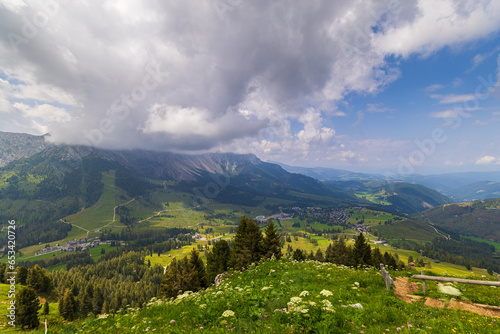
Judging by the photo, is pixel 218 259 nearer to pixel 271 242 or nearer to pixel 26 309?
pixel 271 242

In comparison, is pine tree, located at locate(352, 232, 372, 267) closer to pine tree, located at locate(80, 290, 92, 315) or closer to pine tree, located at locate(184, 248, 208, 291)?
pine tree, located at locate(184, 248, 208, 291)

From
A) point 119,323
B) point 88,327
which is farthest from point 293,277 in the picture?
point 88,327

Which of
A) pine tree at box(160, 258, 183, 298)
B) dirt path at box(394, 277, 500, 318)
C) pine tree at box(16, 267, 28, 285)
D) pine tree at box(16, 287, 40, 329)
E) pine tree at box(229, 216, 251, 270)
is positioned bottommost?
pine tree at box(16, 267, 28, 285)

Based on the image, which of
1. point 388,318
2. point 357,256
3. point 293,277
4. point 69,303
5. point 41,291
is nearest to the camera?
point 388,318

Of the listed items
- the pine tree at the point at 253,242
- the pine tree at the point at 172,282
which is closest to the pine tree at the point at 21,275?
the pine tree at the point at 172,282

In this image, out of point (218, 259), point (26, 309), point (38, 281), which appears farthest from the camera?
point (38, 281)

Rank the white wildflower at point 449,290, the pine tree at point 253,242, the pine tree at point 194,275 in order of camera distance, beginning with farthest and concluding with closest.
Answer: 1. the pine tree at point 194,275
2. the pine tree at point 253,242
3. the white wildflower at point 449,290

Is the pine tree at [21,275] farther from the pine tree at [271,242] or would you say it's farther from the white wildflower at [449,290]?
the white wildflower at [449,290]

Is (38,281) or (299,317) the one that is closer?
(299,317)

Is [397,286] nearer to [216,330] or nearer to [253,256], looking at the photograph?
[216,330]

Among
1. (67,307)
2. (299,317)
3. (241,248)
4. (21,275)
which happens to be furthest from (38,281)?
(299,317)

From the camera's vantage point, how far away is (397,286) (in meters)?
14.9

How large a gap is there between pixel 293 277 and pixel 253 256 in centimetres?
2334

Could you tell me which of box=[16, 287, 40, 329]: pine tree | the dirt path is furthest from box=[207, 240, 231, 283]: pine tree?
the dirt path
